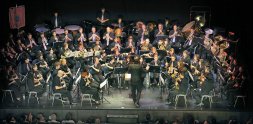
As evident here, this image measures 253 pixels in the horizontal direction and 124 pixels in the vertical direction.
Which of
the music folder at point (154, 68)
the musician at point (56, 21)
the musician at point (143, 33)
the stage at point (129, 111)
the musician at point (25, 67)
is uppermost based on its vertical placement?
the musician at point (56, 21)

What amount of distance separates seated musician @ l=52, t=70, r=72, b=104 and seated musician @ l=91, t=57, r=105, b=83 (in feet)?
3.06

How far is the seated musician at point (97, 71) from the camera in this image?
14211 mm

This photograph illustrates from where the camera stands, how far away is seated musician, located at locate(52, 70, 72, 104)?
13836 millimetres

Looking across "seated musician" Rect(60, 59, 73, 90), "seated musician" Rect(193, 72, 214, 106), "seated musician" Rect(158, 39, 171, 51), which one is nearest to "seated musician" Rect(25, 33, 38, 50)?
"seated musician" Rect(60, 59, 73, 90)

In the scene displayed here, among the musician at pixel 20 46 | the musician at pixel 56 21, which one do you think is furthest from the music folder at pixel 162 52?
the musician at pixel 20 46

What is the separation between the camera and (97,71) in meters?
14.3

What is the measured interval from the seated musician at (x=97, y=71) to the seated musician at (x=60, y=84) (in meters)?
0.93

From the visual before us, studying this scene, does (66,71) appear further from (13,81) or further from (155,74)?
(155,74)

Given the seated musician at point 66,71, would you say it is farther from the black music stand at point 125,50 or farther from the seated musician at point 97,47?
the black music stand at point 125,50

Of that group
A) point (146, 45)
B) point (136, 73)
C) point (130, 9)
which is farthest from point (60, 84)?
point (130, 9)

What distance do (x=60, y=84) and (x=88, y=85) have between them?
0.84 meters

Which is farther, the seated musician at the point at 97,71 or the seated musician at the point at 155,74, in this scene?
the seated musician at the point at 155,74

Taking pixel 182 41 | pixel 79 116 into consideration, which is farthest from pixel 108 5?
pixel 79 116

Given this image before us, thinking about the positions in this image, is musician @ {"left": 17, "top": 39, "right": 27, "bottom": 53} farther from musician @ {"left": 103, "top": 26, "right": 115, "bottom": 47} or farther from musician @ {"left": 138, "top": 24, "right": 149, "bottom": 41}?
musician @ {"left": 138, "top": 24, "right": 149, "bottom": 41}
